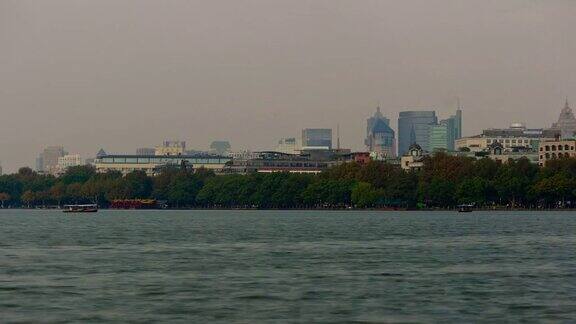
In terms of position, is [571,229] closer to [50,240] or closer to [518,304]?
[50,240]

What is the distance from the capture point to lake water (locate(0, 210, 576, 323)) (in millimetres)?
47312

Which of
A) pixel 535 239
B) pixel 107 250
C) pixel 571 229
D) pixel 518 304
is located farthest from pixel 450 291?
pixel 571 229

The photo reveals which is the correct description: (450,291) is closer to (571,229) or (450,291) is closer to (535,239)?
(535,239)

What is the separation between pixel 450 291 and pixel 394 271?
9.72m

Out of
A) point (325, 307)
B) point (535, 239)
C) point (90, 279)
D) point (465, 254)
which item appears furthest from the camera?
point (535, 239)

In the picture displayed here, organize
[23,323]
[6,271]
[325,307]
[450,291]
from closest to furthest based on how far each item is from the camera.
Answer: [23,323], [325,307], [450,291], [6,271]

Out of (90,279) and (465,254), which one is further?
(465,254)

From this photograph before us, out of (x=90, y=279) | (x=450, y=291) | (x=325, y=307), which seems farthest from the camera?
(x=90, y=279)

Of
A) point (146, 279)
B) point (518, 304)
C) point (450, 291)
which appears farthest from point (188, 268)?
point (518, 304)

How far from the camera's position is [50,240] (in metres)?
94.9

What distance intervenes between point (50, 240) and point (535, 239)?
105 ft

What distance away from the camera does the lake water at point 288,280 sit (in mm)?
47312

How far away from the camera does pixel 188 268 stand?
65125 millimetres

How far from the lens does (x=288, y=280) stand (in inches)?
2301
